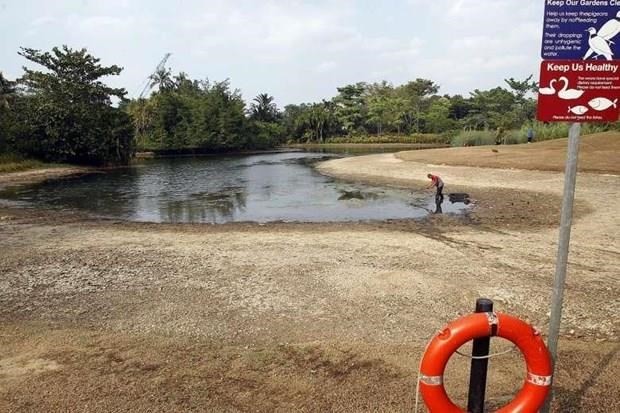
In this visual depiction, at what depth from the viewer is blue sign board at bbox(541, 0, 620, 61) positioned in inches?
101

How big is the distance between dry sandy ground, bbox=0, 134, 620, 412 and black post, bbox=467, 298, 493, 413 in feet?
2.58

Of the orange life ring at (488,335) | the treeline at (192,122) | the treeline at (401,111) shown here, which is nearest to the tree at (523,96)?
the treeline at (401,111)

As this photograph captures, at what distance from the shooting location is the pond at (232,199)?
15.2m

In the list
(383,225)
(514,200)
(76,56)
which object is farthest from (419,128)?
(383,225)

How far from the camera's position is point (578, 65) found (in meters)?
2.64

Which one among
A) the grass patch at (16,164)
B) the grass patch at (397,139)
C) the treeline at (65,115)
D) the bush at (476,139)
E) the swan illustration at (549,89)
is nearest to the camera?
the swan illustration at (549,89)

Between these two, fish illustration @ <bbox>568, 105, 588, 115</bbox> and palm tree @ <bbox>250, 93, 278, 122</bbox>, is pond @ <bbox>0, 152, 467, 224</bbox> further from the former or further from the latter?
palm tree @ <bbox>250, 93, 278, 122</bbox>

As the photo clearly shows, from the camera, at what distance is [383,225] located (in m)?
12.1

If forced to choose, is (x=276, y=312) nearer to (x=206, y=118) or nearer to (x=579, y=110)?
(x=579, y=110)

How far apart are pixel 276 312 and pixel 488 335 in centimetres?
339

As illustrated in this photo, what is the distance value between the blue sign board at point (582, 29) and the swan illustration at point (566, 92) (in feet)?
0.45

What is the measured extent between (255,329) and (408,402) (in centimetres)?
214

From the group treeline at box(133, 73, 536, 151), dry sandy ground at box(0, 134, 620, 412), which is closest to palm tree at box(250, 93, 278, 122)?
treeline at box(133, 73, 536, 151)

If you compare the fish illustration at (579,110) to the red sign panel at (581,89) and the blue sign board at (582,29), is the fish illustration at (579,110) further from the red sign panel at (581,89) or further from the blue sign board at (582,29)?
the blue sign board at (582,29)
